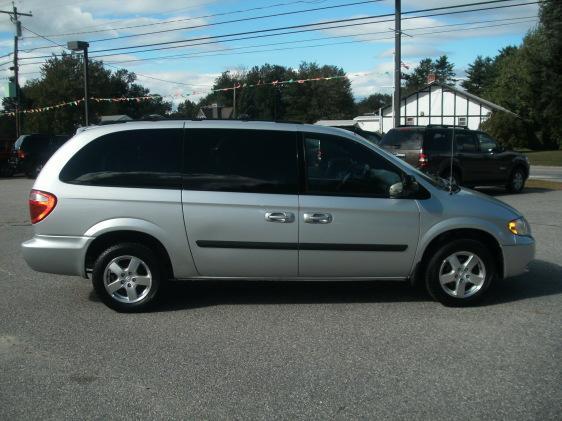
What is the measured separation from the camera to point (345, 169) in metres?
5.78

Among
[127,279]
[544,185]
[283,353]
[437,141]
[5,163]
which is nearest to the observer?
[283,353]

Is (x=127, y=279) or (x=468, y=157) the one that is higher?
(x=468, y=157)

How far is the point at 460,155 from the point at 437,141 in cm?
115

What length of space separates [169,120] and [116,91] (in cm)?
6335

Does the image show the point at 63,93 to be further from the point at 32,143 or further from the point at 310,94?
the point at 310,94

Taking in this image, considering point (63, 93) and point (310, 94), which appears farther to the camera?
point (310, 94)

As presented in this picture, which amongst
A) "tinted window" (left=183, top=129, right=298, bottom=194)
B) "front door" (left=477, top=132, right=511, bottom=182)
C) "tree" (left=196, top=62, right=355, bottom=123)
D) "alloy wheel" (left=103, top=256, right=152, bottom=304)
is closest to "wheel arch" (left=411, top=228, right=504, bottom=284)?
"tinted window" (left=183, top=129, right=298, bottom=194)

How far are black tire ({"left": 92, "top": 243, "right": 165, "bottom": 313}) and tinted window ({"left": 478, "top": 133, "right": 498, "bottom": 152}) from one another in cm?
1270

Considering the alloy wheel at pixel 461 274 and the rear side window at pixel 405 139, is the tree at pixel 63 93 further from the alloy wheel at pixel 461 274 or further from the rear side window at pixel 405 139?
the alloy wheel at pixel 461 274

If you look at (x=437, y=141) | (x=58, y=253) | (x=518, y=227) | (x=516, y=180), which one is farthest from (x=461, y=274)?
(x=516, y=180)

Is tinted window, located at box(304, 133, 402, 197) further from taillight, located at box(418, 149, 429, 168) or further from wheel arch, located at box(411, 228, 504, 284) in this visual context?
taillight, located at box(418, 149, 429, 168)

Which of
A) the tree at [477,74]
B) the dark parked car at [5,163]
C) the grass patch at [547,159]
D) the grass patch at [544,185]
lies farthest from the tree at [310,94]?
the grass patch at [544,185]

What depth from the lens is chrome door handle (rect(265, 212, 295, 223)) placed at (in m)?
5.62

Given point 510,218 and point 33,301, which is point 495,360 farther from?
point 33,301
